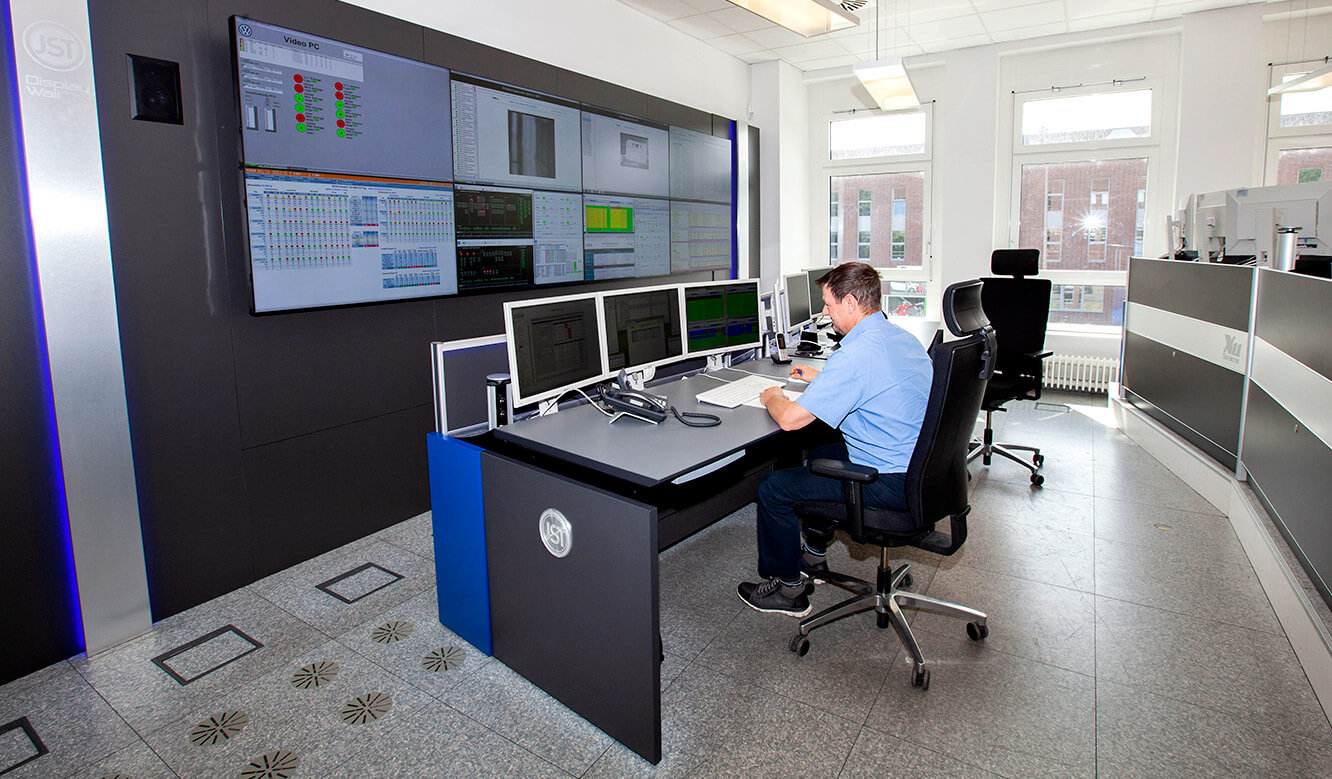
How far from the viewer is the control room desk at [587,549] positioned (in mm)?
1920

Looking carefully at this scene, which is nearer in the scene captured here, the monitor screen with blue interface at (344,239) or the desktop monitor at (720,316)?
the monitor screen with blue interface at (344,239)

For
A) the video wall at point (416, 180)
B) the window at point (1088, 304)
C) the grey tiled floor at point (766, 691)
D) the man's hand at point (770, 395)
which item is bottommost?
the grey tiled floor at point (766, 691)

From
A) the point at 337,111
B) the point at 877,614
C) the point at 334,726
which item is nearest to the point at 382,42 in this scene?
the point at 337,111

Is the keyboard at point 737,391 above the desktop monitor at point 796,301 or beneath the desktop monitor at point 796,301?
beneath

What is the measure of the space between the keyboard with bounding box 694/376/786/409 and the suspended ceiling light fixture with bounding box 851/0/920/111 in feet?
8.04

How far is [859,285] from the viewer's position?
7.93ft

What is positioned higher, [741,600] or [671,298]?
[671,298]

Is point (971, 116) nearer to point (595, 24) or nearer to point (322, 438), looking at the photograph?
point (595, 24)

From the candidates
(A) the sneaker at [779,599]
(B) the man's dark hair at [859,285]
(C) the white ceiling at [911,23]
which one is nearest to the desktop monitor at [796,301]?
(B) the man's dark hair at [859,285]

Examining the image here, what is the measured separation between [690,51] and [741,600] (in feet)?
14.9

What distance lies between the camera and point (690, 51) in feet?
18.8

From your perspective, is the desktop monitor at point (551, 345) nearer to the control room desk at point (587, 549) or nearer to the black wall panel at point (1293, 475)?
the control room desk at point (587, 549)

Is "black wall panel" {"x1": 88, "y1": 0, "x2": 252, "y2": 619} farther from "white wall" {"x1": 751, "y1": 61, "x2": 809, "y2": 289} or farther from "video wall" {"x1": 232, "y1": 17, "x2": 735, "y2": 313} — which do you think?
"white wall" {"x1": 751, "y1": 61, "x2": 809, "y2": 289}

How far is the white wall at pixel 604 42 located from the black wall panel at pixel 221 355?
31 cm
